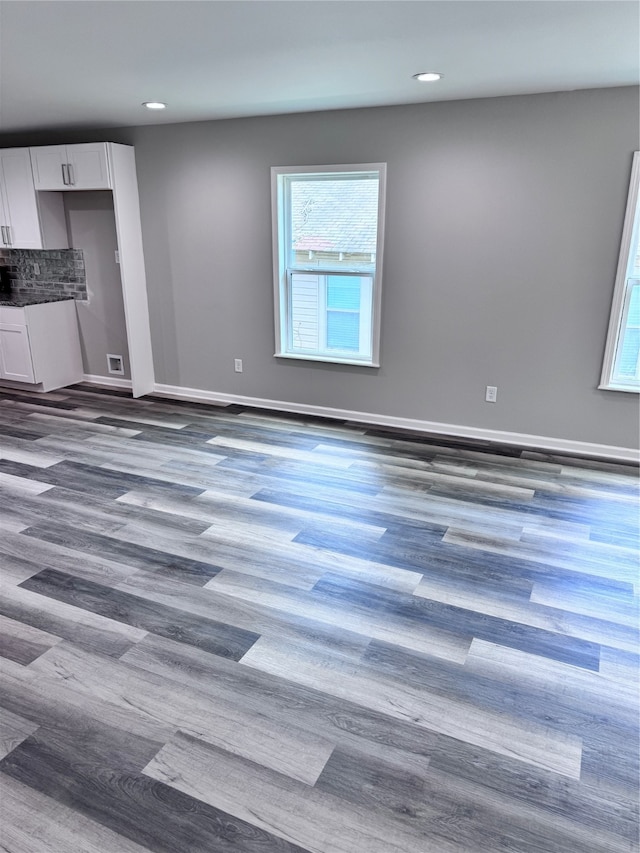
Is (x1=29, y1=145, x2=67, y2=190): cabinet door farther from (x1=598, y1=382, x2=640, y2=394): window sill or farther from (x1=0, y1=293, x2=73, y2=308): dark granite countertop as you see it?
(x1=598, y1=382, x2=640, y2=394): window sill

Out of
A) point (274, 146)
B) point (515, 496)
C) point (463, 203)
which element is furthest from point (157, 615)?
point (274, 146)

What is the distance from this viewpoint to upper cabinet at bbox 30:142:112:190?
4926mm

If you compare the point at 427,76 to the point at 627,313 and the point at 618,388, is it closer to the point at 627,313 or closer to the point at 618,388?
the point at 627,313

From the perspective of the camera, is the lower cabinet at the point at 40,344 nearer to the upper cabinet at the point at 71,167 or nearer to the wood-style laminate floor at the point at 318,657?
the upper cabinet at the point at 71,167

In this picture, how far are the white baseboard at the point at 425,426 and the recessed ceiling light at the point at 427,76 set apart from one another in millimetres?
2340

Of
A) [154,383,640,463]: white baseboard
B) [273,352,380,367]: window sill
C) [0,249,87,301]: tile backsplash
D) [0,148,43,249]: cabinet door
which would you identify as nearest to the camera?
[154,383,640,463]: white baseboard

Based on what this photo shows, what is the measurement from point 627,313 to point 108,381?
4694 millimetres

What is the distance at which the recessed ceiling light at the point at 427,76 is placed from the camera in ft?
10.6

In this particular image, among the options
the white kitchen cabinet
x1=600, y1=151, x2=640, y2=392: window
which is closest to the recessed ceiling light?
x1=600, y1=151, x2=640, y2=392: window

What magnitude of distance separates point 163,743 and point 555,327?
3506 millimetres

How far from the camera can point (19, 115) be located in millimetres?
4453

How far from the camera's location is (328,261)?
4.68 metres

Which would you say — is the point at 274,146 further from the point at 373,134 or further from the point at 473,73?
the point at 473,73

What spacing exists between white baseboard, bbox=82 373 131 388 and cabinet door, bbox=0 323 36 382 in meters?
0.60
